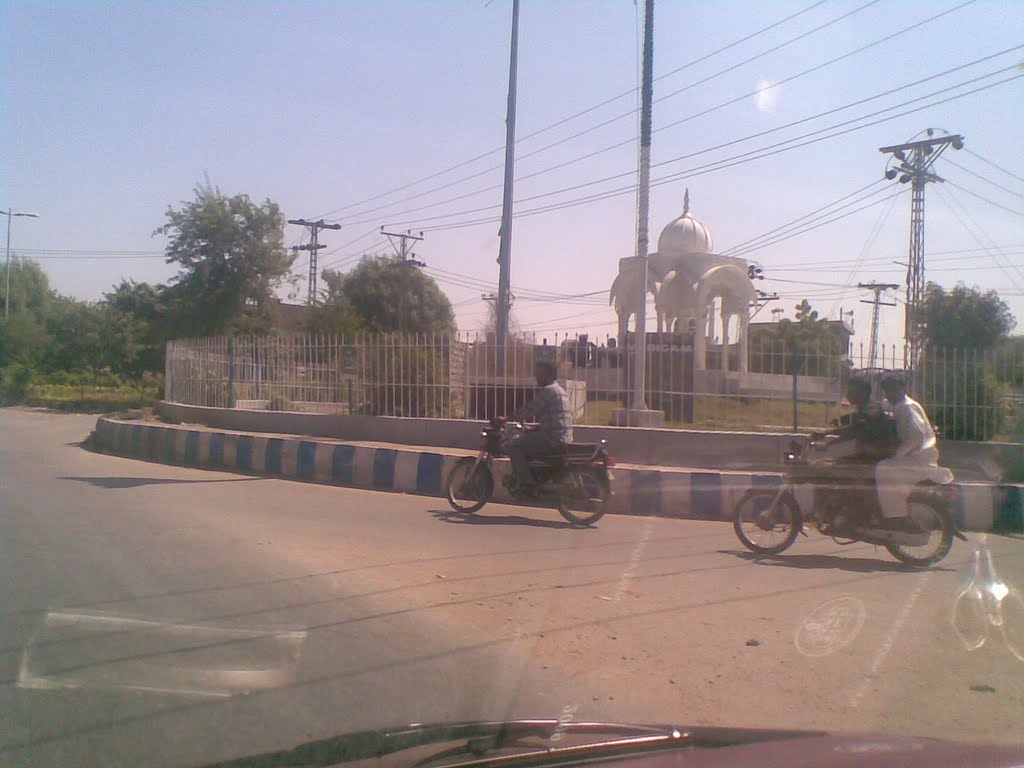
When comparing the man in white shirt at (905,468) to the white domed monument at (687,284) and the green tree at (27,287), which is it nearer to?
the white domed monument at (687,284)

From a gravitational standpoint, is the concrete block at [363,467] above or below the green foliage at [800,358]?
below

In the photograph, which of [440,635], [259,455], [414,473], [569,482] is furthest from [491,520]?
[259,455]

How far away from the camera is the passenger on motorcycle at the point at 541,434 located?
11.0 metres

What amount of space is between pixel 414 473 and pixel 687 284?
62.7 feet

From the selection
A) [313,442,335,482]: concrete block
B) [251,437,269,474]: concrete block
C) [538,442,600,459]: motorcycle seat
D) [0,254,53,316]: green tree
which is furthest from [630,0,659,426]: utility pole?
[0,254,53,316]: green tree

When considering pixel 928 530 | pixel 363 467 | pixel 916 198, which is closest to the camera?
pixel 928 530

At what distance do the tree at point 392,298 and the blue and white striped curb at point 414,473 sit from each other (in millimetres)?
24974

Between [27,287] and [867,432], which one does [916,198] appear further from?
[27,287]

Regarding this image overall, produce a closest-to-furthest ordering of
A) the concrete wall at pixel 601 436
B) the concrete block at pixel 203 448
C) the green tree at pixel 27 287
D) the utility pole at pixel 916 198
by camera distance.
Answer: the concrete wall at pixel 601 436 < the concrete block at pixel 203 448 < the utility pole at pixel 916 198 < the green tree at pixel 27 287

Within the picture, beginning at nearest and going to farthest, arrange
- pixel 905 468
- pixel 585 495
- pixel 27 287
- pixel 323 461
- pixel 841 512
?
pixel 905 468
pixel 841 512
pixel 585 495
pixel 323 461
pixel 27 287

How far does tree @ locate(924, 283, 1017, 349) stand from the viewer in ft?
109

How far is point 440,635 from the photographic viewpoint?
6.07 m

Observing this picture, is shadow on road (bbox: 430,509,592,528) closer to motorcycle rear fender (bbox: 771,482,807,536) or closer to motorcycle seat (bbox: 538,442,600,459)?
motorcycle seat (bbox: 538,442,600,459)

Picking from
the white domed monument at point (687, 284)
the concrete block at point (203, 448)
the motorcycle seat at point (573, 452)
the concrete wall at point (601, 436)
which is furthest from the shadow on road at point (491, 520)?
the white domed monument at point (687, 284)
